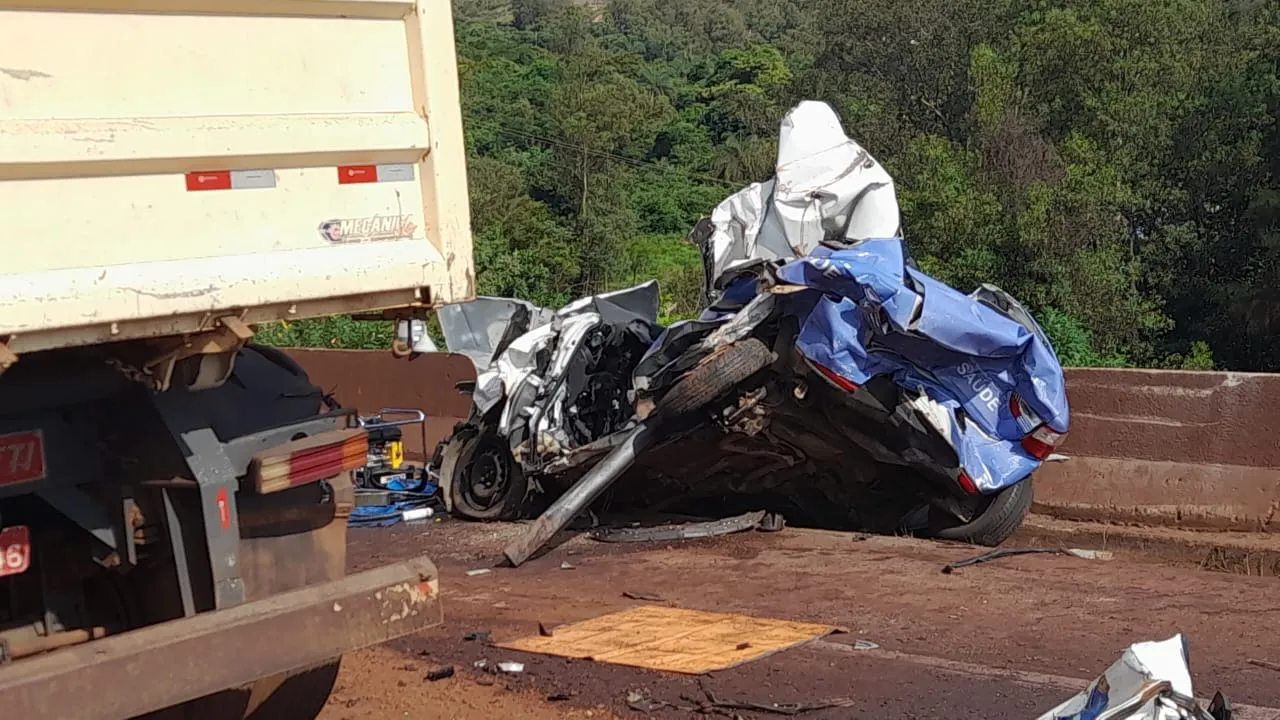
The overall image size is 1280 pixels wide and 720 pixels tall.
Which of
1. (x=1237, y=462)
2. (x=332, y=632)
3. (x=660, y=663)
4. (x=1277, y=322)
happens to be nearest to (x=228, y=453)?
(x=332, y=632)

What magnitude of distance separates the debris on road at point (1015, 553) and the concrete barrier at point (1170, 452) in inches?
38.2

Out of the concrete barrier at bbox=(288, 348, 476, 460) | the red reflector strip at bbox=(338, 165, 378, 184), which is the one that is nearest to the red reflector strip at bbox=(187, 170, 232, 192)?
the red reflector strip at bbox=(338, 165, 378, 184)

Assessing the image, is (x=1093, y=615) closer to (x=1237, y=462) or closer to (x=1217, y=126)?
(x=1237, y=462)

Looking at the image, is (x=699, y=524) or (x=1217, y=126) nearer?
(x=699, y=524)

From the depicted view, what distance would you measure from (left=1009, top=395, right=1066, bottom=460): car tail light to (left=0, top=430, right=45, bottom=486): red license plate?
17.4 ft

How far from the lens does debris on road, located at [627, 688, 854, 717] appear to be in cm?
509

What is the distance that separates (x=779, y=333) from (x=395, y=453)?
4.48 m

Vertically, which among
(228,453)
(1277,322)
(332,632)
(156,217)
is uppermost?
(156,217)

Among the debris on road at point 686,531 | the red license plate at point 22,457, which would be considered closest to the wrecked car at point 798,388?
the debris on road at point 686,531

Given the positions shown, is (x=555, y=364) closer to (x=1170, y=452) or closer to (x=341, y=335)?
(x=1170, y=452)

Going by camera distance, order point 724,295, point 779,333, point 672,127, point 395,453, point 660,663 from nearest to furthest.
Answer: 1. point 660,663
2. point 779,333
3. point 724,295
4. point 395,453
5. point 672,127

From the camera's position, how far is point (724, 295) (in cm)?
854

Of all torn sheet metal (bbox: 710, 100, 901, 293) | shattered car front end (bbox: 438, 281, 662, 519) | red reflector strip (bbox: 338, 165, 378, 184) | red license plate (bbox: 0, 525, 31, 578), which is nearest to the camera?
red license plate (bbox: 0, 525, 31, 578)

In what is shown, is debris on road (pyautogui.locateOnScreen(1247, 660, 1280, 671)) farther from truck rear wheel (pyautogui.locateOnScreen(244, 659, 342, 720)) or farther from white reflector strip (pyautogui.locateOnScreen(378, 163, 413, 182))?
white reflector strip (pyautogui.locateOnScreen(378, 163, 413, 182))
